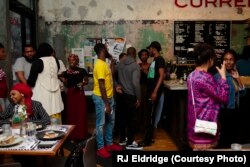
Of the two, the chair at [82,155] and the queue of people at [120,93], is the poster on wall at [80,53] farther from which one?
the chair at [82,155]

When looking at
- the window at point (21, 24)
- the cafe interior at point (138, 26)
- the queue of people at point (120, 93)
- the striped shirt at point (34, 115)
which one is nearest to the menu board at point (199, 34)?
the cafe interior at point (138, 26)

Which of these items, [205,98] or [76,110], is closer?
[205,98]

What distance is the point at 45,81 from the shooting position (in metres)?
4.30

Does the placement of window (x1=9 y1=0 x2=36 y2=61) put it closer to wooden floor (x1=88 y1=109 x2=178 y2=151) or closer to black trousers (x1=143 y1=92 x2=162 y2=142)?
wooden floor (x1=88 y1=109 x2=178 y2=151)

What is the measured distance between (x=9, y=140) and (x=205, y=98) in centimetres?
176

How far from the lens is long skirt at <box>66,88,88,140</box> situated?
5.38 metres

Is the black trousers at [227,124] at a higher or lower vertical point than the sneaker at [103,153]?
higher

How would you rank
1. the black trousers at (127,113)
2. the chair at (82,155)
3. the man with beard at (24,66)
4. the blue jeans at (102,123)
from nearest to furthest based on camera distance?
1. the chair at (82,155)
2. the blue jeans at (102,123)
3. the man with beard at (24,66)
4. the black trousers at (127,113)

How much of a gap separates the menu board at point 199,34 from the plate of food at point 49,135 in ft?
15.2

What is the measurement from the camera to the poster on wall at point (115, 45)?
7109 mm

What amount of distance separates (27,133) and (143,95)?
11.0ft

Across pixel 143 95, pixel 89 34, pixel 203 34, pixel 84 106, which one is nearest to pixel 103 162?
pixel 84 106

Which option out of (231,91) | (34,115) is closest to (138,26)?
(231,91)

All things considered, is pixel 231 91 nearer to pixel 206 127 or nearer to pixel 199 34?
pixel 206 127
